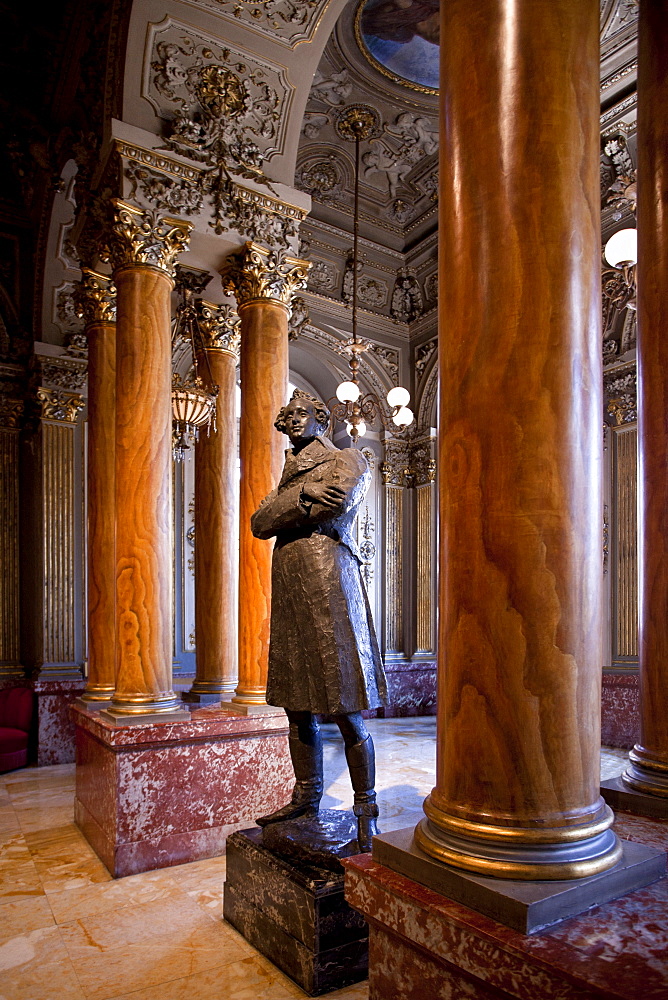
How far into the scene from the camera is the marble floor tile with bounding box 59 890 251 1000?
3287mm

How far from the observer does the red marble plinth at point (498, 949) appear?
1.46m

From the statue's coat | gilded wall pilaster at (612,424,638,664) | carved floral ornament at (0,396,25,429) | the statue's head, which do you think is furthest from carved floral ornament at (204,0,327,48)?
gilded wall pilaster at (612,424,638,664)

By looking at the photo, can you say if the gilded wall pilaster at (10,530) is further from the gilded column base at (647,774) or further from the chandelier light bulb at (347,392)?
the gilded column base at (647,774)

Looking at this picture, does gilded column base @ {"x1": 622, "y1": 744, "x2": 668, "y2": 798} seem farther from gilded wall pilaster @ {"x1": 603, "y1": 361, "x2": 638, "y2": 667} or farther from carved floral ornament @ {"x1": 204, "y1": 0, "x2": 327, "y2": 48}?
gilded wall pilaster @ {"x1": 603, "y1": 361, "x2": 638, "y2": 667}

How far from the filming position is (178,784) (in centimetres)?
486

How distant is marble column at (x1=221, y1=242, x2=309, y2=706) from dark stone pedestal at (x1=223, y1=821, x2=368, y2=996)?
192 cm

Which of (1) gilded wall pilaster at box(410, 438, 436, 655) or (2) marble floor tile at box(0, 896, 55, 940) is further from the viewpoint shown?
(1) gilded wall pilaster at box(410, 438, 436, 655)

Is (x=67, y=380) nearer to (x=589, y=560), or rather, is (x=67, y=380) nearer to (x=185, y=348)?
(x=185, y=348)

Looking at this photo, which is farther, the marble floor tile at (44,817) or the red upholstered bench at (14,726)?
the red upholstered bench at (14,726)

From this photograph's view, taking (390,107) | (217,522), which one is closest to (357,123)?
(390,107)

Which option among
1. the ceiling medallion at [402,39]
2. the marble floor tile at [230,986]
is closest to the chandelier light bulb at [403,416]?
the ceiling medallion at [402,39]

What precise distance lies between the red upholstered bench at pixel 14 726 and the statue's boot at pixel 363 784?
559 cm

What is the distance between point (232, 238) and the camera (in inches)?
222

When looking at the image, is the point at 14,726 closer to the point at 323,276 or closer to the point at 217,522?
the point at 217,522
